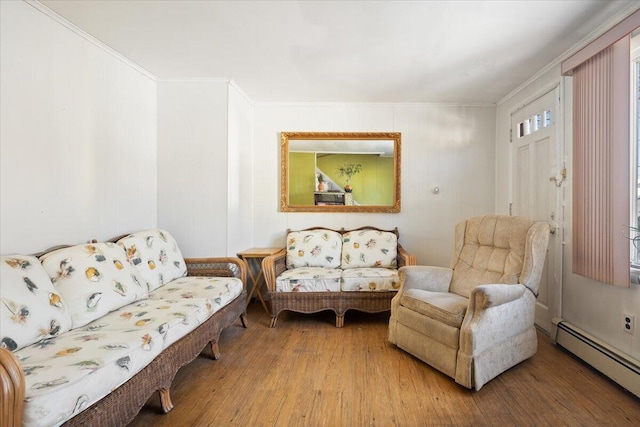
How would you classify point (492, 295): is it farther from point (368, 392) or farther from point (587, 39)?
point (587, 39)

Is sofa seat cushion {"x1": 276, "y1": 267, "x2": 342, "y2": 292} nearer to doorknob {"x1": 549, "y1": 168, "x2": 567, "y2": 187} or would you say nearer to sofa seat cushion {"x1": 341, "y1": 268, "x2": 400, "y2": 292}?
sofa seat cushion {"x1": 341, "y1": 268, "x2": 400, "y2": 292}

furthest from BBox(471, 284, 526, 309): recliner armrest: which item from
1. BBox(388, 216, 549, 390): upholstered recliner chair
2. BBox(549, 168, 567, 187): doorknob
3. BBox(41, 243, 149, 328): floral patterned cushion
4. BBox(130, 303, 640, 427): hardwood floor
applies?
BBox(41, 243, 149, 328): floral patterned cushion

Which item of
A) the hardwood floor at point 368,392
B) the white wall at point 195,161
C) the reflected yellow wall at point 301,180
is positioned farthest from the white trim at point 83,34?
the hardwood floor at point 368,392

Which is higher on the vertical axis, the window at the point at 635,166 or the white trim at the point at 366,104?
the white trim at the point at 366,104

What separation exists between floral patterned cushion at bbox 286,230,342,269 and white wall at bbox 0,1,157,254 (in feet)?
5.06

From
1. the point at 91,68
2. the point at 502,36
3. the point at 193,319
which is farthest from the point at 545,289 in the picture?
the point at 91,68

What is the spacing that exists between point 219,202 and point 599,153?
3.15m

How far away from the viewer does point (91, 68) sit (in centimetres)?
228

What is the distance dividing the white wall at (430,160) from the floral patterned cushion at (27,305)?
2.76m

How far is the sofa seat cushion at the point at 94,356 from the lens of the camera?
105 cm

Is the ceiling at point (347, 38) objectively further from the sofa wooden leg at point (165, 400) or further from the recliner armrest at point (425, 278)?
the sofa wooden leg at point (165, 400)

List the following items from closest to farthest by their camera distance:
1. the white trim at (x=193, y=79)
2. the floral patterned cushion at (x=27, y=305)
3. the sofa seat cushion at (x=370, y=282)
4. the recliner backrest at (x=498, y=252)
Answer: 1. the floral patterned cushion at (x=27, y=305)
2. the recliner backrest at (x=498, y=252)
3. the sofa seat cushion at (x=370, y=282)
4. the white trim at (x=193, y=79)

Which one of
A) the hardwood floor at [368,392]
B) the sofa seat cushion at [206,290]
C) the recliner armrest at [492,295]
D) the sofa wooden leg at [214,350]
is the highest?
the recliner armrest at [492,295]

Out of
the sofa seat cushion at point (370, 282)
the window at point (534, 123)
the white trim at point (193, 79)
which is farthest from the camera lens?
the white trim at point (193, 79)
